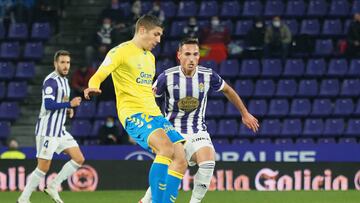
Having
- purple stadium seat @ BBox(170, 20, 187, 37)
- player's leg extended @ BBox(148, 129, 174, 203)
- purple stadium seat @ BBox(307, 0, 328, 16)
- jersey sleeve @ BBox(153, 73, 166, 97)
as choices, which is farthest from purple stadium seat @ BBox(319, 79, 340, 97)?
player's leg extended @ BBox(148, 129, 174, 203)

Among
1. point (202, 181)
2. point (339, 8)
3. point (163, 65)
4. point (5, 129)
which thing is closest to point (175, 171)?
point (202, 181)

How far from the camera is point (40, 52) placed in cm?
2253

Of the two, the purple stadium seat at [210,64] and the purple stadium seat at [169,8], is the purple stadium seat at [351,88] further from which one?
the purple stadium seat at [169,8]

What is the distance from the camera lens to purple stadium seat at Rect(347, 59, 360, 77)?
20.9 m

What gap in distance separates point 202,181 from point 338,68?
33.5 feet

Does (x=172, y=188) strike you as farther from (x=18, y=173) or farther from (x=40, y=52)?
(x=40, y=52)

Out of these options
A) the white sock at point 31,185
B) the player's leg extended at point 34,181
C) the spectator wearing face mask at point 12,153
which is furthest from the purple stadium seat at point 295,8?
the white sock at point 31,185

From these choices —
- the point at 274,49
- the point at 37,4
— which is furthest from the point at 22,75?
the point at 274,49

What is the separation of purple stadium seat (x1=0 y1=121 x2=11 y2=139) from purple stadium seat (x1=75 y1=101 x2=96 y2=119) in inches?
54.9

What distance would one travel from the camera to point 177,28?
22.4 metres

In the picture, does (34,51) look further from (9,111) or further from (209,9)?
(209,9)

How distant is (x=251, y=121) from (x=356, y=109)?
31.2 ft

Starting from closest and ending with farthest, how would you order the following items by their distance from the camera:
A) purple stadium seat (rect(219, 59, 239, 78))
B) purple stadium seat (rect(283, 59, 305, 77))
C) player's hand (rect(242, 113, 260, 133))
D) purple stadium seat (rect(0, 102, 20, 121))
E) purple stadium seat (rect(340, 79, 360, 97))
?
player's hand (rect(242, 113, 260, 133)), purple stadium seat (rect(340, 79, 360, 97)), purple stadium seat (rect(283, 59, 305, 77)), purple stadium seat (rect(219, 59, 239, 78)), purple stadium seat (rect(0, 102, 20, 121))

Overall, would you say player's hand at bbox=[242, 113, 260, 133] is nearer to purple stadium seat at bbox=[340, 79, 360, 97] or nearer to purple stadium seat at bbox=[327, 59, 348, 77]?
purple stadium seat at bbox=[340, 79, 360, 97]
